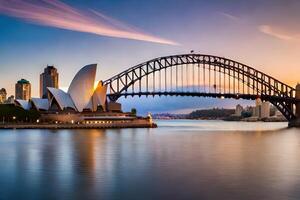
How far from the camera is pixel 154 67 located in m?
101

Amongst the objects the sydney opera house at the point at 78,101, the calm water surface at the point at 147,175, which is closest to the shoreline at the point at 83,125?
the sydney opera house at the point at 78,101

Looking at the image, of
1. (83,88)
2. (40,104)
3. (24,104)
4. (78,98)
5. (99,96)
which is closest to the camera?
(83,88)

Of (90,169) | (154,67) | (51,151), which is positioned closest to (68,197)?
(90,169)

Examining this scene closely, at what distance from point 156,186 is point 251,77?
75.5 meters

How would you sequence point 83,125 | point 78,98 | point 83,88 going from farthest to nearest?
1. point 78,98
2. point 83,88
3. point 83,125

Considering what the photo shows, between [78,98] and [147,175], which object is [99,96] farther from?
[147,175]

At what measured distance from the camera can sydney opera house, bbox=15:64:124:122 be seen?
90562 mm

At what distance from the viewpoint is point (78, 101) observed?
9438cm

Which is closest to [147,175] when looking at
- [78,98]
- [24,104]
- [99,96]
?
[78,98]

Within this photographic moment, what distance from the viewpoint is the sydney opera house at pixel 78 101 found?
297 ft

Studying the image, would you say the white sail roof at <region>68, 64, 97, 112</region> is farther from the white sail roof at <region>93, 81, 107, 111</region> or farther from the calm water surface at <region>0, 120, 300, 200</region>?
the calm water surface at <region>0, 120, 300, 200</region>

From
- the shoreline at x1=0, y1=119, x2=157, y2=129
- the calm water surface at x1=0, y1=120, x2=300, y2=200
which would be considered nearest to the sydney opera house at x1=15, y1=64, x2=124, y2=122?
the shoreline at x1=0, y1=119, x2=157, y2=129

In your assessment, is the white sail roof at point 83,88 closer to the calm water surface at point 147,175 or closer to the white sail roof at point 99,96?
the white sail roof at point 99,96

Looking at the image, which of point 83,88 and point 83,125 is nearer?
point 83,125
